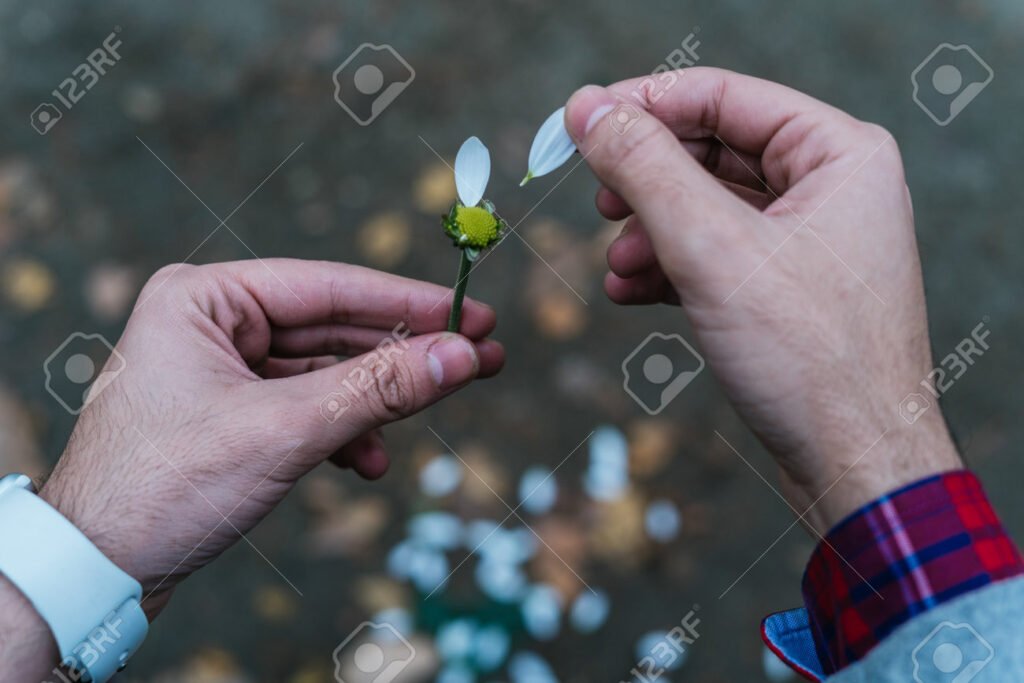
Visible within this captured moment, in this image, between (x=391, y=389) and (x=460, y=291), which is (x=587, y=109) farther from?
(x=391, y=389)

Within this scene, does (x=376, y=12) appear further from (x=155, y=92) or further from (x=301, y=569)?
(x=301, y=569)

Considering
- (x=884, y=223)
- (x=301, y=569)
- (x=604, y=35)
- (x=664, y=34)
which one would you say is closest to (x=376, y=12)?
(x=604, y=35)

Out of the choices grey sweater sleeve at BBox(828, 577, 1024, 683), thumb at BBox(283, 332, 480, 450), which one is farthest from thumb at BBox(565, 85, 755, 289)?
grey sweater sleeve at BBox(828, 577, 1024, 683)

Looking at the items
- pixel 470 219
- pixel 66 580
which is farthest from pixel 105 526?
pixel 470 219

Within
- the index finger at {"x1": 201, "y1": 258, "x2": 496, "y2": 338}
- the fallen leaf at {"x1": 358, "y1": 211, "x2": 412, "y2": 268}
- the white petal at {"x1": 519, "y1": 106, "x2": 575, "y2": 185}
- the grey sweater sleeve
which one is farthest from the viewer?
the fallen leaf at {"x1": 358, "y1": 211, "x2": 412, "y2": 268}

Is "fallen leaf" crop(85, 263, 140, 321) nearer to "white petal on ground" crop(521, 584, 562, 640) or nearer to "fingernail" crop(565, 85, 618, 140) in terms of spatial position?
"white petal on ground" crop(521, 584, 562, 640)
